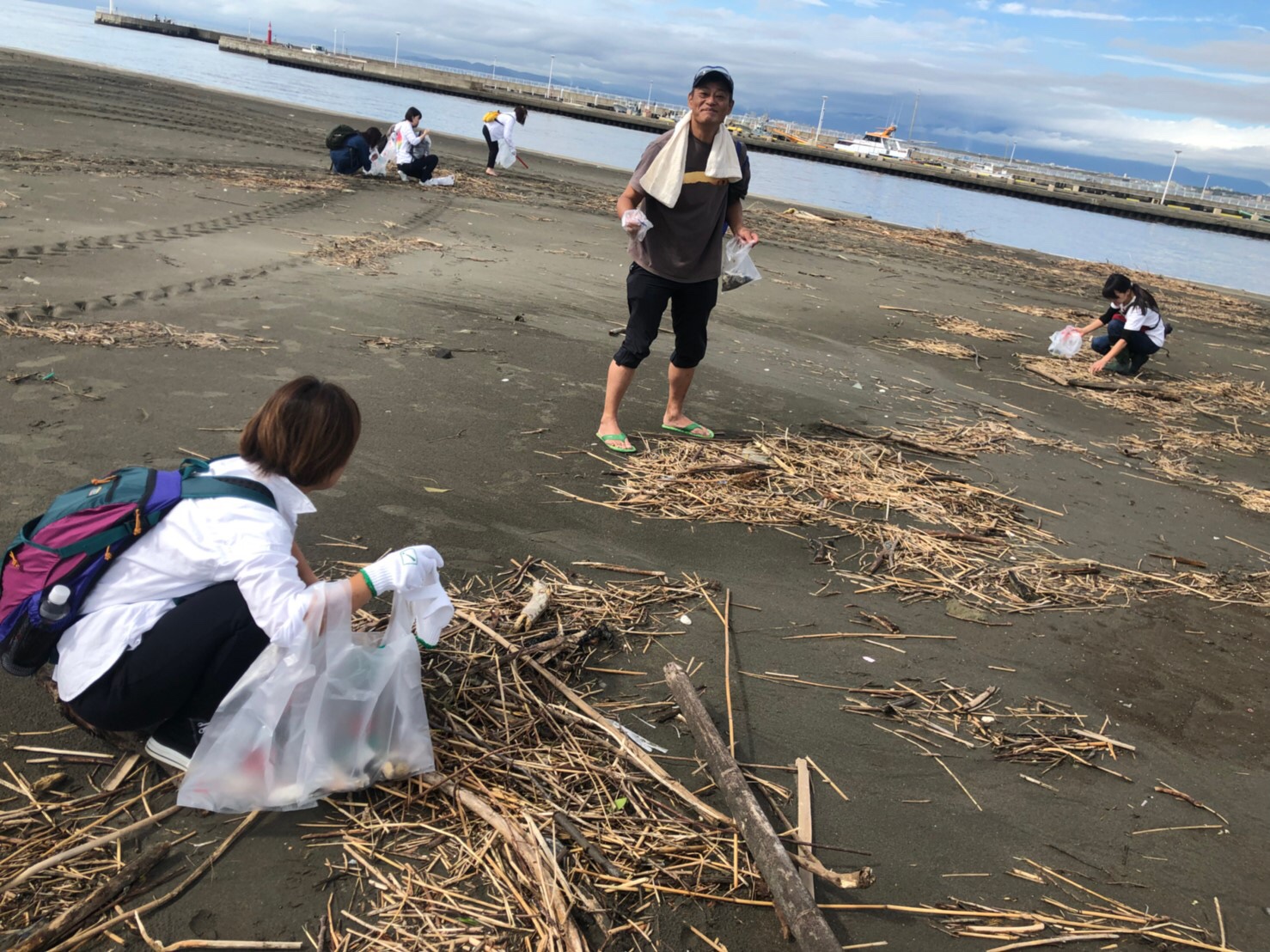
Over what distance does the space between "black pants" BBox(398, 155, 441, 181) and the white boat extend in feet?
212

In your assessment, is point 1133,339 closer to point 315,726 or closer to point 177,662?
point 315,726

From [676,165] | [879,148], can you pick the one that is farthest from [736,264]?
[879,148]

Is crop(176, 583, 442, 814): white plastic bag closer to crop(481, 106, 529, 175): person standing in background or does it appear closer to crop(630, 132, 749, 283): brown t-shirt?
crop(630, 132, 749, 283): brown t-shirt

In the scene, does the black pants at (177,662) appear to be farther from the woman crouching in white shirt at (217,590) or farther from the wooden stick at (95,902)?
the wooden stick at (95,902)

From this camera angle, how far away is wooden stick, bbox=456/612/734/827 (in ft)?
8.29

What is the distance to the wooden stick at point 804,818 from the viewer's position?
230 cm

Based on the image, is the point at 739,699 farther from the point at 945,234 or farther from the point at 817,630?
the point at 945,234

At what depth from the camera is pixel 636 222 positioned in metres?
4.84

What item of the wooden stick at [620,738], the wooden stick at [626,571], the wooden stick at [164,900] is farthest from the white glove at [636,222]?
the wooden stick at [164,900]

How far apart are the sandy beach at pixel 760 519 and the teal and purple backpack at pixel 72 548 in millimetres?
486

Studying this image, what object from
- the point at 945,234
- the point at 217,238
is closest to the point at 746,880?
the point at 217,238

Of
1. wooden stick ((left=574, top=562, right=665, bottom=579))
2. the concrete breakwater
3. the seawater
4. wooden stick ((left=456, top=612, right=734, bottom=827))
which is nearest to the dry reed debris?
wooden stick ((left=574, top=562, right=665, bottom=579))

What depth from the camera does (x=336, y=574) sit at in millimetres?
3512

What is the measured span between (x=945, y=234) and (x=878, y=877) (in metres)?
22.7
